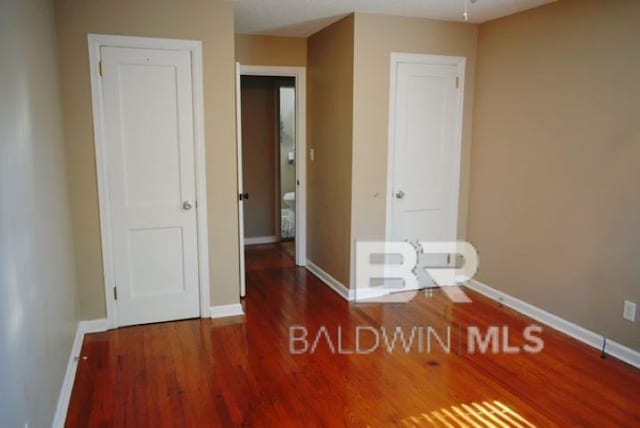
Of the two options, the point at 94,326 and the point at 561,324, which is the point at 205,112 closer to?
the point at 94,326

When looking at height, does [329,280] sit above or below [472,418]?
above

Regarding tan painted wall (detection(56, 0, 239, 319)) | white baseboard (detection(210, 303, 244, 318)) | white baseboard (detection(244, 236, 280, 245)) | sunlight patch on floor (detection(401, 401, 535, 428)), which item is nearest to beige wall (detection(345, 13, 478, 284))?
tan painted wall (detection(56, 0, 239, 319))

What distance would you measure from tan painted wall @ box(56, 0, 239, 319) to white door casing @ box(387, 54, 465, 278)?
4.63ft

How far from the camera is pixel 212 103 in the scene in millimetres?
3684

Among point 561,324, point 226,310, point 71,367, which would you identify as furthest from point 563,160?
point 71,367

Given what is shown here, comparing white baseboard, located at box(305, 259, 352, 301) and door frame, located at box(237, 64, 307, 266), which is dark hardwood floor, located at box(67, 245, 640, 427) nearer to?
white baseboard, located at box(305, 259, 352, 301)

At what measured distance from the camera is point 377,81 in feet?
13.4

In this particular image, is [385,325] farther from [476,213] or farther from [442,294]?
[476,213]

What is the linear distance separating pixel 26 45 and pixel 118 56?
3.98 feet

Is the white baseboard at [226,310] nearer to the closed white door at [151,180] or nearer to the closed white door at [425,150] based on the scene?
the closed white door at [151,180]

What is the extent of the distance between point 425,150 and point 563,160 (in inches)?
46.1

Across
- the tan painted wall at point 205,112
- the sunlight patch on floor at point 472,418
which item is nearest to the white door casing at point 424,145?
the tan painted wall at point 205,112

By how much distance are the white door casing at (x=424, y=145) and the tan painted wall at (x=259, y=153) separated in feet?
8.15

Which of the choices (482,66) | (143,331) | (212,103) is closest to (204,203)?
(212,103)
